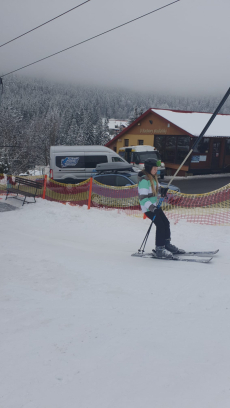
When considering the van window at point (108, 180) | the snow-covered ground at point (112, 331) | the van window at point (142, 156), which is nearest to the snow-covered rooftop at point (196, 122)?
the van window at point (142, 156)

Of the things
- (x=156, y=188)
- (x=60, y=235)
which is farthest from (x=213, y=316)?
(x=60, y=235)

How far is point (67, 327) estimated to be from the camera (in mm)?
3453

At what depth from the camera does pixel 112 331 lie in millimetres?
3342

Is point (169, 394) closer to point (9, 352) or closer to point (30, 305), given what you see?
point (9, 352)

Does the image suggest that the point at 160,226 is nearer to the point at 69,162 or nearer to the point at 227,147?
the point at 69,162

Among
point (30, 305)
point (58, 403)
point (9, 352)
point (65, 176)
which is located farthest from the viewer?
point (65, 176)

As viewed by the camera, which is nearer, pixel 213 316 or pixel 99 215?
pixel 213 316

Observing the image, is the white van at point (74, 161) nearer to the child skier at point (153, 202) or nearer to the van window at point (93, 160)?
the van window at point (93, 160)

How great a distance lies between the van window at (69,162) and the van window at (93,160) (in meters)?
0.26

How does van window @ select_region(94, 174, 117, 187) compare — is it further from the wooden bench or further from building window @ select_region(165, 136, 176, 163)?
building window @ select_region(165, 136, 176, 163)

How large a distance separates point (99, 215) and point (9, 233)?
2992 millimetres

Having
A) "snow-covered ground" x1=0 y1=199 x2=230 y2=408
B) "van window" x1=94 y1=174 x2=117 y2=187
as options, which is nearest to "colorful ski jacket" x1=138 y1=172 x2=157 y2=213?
"snow-covered ground" x1=0 y1=199 x2=230 y2=408

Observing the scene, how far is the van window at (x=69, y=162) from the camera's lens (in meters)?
17.5

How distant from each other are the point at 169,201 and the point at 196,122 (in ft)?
54.3
